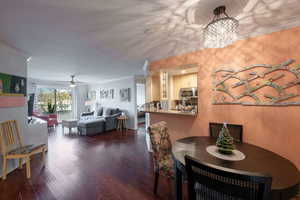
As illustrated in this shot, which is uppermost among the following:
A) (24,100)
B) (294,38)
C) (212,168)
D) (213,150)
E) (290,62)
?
(294,38)

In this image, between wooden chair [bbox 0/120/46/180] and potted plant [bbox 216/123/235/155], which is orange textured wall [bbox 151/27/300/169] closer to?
potted plant [bbox 216/123/235/155]

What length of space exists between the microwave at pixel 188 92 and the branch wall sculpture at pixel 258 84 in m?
1.62

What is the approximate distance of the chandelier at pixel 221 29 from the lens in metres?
1.21

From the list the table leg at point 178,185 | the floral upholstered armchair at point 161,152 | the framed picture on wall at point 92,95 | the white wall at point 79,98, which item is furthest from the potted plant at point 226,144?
the white wall at point 79,98

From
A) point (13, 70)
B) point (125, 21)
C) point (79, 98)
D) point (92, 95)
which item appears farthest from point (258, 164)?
point (79, 98)

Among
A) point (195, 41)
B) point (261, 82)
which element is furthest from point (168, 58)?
point (261, 82)

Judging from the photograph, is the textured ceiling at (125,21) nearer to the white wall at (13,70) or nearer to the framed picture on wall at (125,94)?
the white wall at (13,70)

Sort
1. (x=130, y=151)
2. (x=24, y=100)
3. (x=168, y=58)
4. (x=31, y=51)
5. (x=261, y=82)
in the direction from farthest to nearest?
1. (x=130, y=151)
2. (x=168, y=58)
3. (x=24, y=100)
4. (x=31, y=51)
5. (x=261, y=82)

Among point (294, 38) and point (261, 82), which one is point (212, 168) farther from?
point (294, 38)

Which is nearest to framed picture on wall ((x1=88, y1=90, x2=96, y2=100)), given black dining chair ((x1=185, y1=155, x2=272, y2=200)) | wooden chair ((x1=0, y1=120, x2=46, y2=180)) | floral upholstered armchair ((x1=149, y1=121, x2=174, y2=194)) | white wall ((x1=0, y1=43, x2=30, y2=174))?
white wall ((x1=0, y1=43, x2=30, y2=174))

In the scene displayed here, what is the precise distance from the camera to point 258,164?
1131mm

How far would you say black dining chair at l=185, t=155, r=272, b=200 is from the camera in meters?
0.67

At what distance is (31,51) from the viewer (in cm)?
254

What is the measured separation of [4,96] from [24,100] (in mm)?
473
